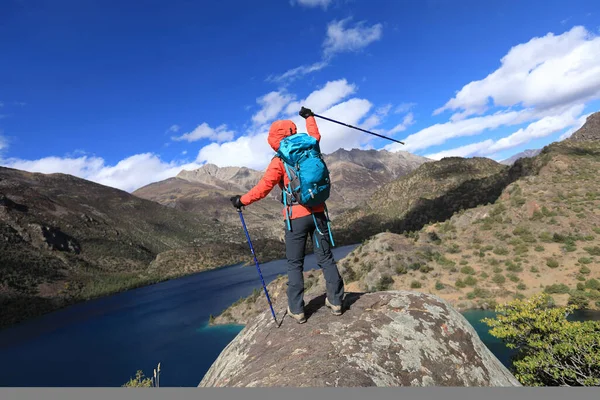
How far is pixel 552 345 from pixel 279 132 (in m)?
23.4

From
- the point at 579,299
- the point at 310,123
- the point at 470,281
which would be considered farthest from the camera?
the point at 470,281

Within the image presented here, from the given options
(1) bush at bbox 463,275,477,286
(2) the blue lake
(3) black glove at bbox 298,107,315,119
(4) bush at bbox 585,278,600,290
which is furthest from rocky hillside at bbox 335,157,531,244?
(3) black glove at bbox 298,107,315,119

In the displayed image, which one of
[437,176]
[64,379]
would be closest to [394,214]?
[437,176]

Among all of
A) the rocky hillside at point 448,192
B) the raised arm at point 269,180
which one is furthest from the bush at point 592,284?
the rocky hillside at point 448,192

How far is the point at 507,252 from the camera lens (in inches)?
2125

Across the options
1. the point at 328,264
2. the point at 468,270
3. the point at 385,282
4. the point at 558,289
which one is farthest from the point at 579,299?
the point at 328,264

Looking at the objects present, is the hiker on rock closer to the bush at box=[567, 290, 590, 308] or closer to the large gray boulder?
the large gray boulder

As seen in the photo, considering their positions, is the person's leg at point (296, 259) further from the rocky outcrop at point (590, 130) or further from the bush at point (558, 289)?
the rocky outcrop at point (590, 130)

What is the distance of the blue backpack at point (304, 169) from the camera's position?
5.81 meters

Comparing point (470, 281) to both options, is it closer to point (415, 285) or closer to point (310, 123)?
point (415, 285)

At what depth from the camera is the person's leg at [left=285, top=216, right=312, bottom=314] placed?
241 inches

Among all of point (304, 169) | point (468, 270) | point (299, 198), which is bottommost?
point (468, 270)

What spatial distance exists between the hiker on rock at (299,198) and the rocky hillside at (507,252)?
45.1 metres

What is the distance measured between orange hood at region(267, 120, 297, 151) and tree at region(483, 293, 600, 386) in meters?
18.8
